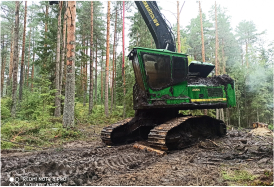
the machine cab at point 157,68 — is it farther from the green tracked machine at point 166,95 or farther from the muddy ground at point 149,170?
the muddy ground at point 149,170

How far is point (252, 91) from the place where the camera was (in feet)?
63.2

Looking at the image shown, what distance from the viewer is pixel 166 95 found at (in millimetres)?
5180

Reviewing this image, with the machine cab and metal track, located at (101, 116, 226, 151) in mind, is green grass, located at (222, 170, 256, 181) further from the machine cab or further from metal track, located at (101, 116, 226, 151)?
the machine cab

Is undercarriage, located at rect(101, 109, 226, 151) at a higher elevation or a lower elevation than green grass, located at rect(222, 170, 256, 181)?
higher

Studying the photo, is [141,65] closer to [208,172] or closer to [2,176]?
[208,172]

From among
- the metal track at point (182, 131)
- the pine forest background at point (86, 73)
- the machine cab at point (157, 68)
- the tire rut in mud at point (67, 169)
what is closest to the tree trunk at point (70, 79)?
the pine forest background at point (86, 73)

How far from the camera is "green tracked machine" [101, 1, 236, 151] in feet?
16.2

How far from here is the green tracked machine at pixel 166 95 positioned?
4.95m

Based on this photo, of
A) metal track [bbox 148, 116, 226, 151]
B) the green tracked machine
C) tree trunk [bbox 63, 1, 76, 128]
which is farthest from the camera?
tree trunk [bbox 63, 1, 76, 128]

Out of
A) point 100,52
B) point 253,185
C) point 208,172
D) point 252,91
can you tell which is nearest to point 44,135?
point 208,172

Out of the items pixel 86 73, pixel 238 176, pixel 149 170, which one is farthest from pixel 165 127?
pixel 86 73

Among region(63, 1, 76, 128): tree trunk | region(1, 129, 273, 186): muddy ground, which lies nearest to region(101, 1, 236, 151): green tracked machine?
region(1, 129, 273, 186): muddy ground

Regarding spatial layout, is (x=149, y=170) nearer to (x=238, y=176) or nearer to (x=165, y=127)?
(x=238, y=176)

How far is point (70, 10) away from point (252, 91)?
19.0 m
